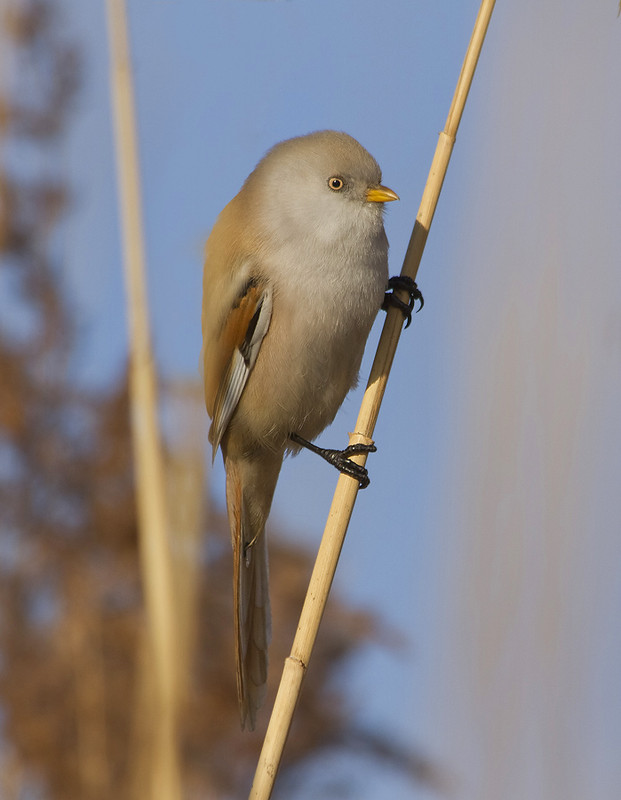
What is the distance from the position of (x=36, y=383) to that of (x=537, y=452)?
153cm

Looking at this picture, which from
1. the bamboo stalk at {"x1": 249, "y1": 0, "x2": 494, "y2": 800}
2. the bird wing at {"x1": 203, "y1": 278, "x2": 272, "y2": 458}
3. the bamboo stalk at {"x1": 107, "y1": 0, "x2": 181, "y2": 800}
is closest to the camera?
the bamboo stalk at {"x1": 249, "y1": 0, "x2": 494, "y2": 800}

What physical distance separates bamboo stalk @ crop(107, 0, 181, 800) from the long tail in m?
0.18

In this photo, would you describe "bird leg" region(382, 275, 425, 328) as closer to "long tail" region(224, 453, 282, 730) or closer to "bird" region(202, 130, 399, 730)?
"bird" region(202, 130, 399, 730)

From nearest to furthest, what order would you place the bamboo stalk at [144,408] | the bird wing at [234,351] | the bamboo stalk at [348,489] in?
the bamboo stalk at [348,489] → the bamboo stalk at [144,408] → the bird wing at [234,351]

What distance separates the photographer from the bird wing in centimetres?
229

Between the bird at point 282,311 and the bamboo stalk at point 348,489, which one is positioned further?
the bird at point 282,311

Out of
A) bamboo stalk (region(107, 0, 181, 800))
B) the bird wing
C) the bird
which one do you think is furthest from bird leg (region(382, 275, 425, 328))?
bamboo stalk (region(107, 0, 181, 800))

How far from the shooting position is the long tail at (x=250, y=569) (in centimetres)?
222

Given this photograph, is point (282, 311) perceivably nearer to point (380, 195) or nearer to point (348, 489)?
point (380, 195)

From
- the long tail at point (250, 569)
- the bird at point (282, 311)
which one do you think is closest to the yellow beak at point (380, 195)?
the bird at point (282, 311)

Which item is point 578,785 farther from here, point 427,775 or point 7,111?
point 7,111

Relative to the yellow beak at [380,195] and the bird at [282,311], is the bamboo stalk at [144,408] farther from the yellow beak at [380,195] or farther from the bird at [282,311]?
the yellow beak at [380,195]

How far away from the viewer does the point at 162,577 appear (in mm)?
2229

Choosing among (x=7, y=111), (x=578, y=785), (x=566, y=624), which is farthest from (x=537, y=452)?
(x=7, y=111)
